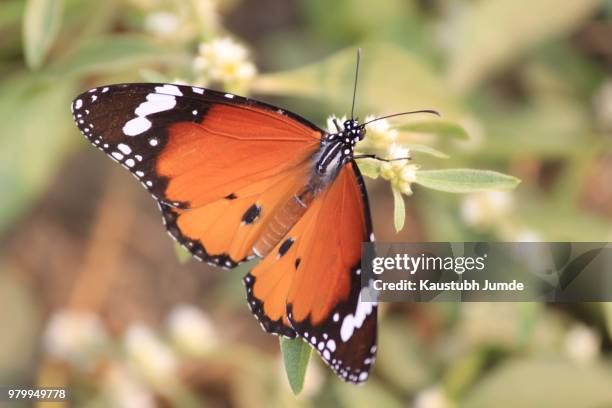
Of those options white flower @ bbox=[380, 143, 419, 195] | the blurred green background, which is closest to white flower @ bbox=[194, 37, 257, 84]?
the blurred green background

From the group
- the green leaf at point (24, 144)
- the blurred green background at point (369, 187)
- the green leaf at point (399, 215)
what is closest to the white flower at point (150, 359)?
the blurred green background at point (369, 187)

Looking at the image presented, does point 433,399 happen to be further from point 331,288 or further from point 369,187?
point 331,288

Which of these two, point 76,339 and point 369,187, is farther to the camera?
point 369,187

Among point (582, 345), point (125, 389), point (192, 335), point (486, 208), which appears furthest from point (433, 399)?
point (125, 389)

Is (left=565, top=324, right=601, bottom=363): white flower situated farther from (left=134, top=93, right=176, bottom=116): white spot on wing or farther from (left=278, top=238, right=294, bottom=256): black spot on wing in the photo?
(left=134, top=93, right=176, bottom=116): white spot on wing

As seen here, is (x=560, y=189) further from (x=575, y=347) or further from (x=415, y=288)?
(x=415, y=288)

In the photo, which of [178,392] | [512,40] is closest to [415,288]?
[178,392]

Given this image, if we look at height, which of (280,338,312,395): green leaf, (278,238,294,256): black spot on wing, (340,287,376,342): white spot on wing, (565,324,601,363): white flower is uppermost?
(565,324,601,363): white flower
